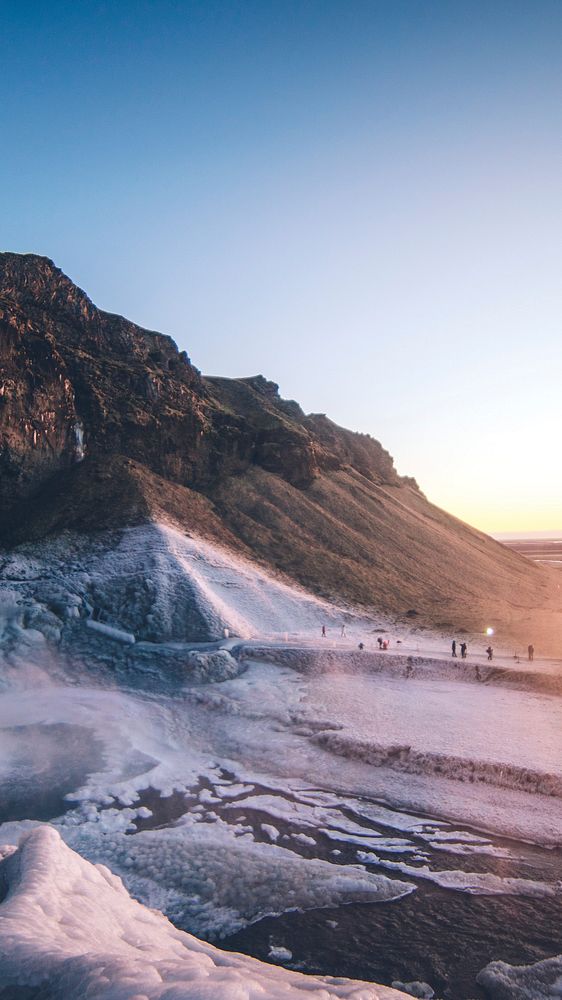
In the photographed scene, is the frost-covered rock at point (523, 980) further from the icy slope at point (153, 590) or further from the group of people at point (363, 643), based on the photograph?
the icy slope at point (153, 590)

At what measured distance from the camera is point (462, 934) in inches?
500

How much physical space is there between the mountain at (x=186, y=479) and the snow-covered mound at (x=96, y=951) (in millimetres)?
34839

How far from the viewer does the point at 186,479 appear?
186ft

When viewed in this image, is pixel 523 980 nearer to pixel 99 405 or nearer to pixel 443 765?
pixel 443 765

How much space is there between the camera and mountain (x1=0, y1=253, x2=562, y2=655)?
45844mm

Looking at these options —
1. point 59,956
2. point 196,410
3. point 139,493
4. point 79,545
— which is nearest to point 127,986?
point 59,956

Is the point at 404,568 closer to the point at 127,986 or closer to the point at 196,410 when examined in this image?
the point at 196,410

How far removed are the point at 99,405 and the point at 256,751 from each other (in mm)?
39474

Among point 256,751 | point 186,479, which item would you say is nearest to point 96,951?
point 256,751

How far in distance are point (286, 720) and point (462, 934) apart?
13.1 m

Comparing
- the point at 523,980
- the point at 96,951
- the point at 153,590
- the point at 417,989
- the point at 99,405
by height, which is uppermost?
the point at 99,405

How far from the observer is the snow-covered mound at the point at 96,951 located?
494 cm

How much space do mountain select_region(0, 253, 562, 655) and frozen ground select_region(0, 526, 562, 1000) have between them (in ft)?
22.5

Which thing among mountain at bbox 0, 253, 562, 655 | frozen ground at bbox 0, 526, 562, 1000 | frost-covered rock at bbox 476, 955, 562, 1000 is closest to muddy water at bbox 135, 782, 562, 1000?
frozen ground at bbox 0, 526, 562, 1000
